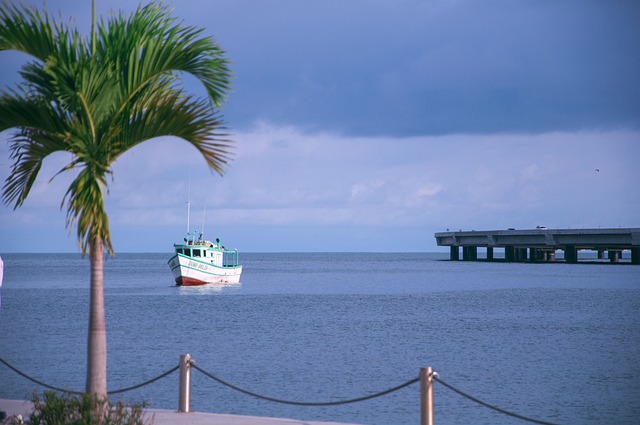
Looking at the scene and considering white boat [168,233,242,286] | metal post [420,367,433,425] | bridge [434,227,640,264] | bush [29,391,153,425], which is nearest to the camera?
bush [29,391,153,425]

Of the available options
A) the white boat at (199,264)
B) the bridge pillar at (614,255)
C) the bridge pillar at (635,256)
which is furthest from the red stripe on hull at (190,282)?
the bridge pillar at (614,255)

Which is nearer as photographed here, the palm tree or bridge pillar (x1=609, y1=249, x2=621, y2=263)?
the palm tree

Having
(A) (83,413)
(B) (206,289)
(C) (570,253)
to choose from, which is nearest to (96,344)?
(A) (83,413)

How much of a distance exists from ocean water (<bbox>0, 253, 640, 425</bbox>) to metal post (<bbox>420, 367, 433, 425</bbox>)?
10930 millimetres

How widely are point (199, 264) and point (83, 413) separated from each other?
7297 centimetres

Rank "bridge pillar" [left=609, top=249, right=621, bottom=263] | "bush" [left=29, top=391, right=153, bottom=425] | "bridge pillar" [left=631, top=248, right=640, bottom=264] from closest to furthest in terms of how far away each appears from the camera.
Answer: "bush" [left=29, top=391, right=153, bottom=425] → "bridge pillar" [left=631, top=248, right=640, bottom=264] → "bridge pillar" [left=609, top=249, right=621, bottom=263]

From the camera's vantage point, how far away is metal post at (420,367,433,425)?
10781mm

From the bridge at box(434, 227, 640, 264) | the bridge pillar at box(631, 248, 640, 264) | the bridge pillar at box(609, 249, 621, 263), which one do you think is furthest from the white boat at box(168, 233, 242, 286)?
the bridge pillar at box(609, 249, 621, 263)

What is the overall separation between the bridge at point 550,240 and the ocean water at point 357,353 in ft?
166

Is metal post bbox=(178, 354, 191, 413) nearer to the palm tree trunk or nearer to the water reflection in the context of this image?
the palm tree trunk

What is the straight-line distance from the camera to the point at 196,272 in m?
83.4

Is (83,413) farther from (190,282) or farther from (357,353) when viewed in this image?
(190,282)

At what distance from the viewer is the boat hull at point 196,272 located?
8175 centimetres

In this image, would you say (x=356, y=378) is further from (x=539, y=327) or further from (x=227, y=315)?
(x=227, y=315)
